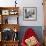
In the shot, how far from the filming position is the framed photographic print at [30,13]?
19.1 feet

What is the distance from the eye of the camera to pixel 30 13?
→ 583cm

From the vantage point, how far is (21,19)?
5.85m

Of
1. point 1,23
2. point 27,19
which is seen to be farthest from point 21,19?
point 1,23

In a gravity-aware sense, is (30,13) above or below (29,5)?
below

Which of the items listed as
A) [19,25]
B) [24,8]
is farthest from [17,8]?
[19,25]

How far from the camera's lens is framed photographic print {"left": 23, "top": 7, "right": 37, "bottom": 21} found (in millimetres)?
5816

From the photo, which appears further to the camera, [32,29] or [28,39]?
[32,29]

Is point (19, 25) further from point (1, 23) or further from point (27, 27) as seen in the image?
point (1, 23)

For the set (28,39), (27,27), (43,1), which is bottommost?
(28,39)

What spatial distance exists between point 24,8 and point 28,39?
1254 mm

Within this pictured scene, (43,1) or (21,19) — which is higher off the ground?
(43,1)

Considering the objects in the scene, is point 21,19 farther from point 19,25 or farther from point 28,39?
point 28,39

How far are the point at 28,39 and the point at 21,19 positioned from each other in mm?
922

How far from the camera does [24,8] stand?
584 cm
